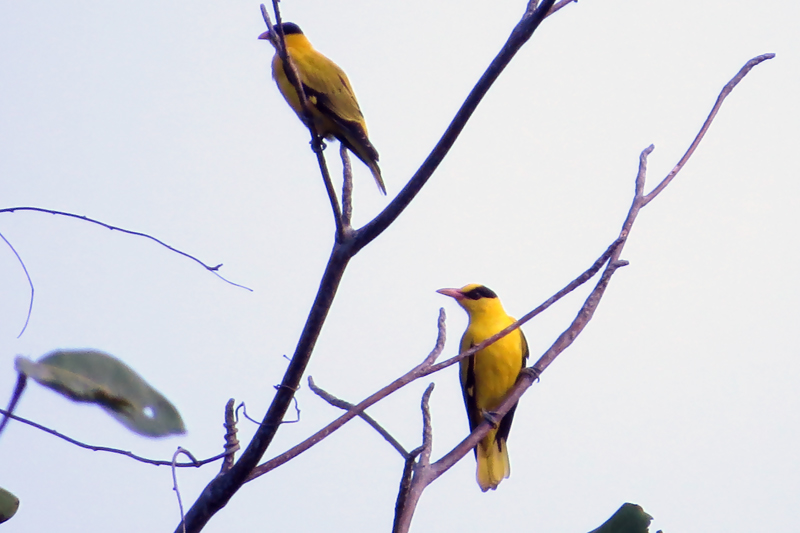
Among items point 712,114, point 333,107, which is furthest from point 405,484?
point 333,107

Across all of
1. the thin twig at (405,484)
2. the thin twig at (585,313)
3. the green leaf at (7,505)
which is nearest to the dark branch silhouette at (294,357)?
the thin twig at (405,484)

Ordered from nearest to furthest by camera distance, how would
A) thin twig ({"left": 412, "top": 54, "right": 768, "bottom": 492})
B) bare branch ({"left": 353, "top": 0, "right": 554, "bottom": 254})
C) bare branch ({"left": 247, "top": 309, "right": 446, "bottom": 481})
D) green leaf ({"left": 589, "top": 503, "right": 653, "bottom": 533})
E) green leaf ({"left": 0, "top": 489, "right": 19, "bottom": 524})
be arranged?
green leaf ({"left": 0, "top": 489, "right": 19, "bottom": 524}) < bare branch ({"left": 353, "top": 0, "right": 554, "bottom": 254}) < bare branch ({"left": 247, "top": 309, "right": 446, "bottom": 481}) < green leaf ({"left": 589, "top": 503, "right": 653, "bottom": 533}) < thin twig ({"left": 412, "top": 54, "right": 768, "bottom": 492})

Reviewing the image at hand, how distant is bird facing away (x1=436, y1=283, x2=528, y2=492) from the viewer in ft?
16.1

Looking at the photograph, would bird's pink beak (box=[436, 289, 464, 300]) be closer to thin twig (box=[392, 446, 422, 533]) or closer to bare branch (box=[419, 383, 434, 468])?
bare branch (box=[419, 383, 434, 468])

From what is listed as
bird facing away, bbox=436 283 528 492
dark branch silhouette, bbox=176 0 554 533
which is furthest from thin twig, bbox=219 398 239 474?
bird facing away, bbox=436 283 528 492

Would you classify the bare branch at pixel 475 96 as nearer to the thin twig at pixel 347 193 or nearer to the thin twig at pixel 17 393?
the thin twig at pixel 347 193

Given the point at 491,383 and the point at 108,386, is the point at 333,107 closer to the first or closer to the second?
the point at 491,383

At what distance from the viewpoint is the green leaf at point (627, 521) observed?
2.17m

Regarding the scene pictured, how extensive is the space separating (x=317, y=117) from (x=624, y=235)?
219 cm

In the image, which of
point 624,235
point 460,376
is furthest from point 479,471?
point 624,235

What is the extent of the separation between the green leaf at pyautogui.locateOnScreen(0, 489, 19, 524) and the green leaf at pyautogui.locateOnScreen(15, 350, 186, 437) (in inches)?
14.0

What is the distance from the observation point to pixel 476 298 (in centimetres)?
542

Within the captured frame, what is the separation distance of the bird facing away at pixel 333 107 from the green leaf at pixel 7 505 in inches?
112

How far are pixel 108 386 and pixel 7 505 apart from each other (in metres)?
0.41
